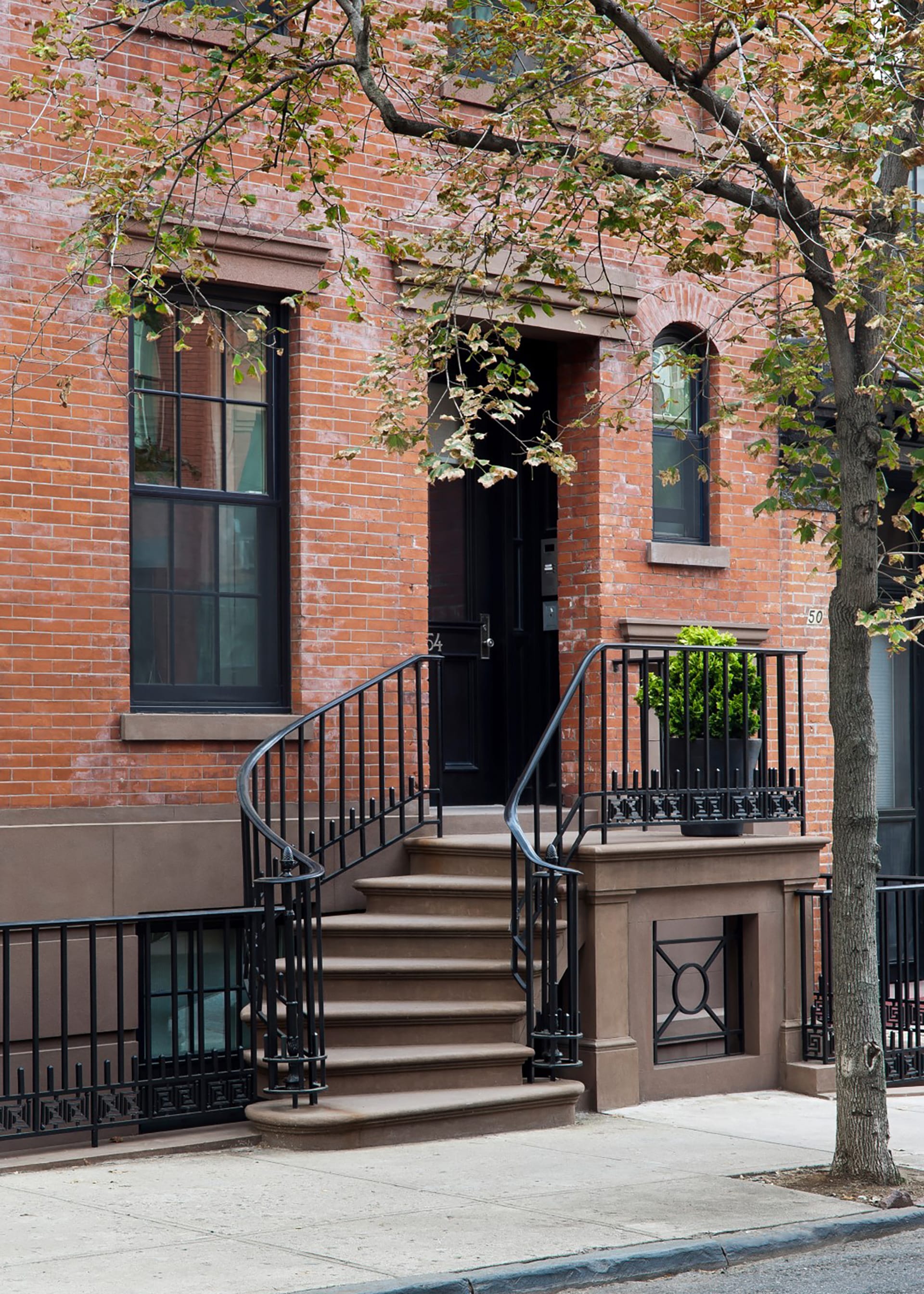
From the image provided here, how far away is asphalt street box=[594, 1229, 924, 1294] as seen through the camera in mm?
5844

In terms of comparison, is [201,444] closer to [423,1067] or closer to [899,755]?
[423,1067]

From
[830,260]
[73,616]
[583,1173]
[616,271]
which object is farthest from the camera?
[616,271]

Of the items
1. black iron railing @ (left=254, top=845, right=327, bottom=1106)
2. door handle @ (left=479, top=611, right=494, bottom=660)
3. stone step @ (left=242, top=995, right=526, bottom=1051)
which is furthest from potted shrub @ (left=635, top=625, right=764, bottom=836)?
black iron railing @ (left=254, top=845, right=327, bottom=1106)

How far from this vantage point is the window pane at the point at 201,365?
9.61m

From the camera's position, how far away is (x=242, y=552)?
385 inches

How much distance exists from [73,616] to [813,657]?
5933 mm

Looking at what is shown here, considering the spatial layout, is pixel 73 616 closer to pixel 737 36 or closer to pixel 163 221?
pixel 163 221

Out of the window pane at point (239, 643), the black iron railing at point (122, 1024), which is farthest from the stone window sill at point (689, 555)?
the black iron railing at point (122, 1024)

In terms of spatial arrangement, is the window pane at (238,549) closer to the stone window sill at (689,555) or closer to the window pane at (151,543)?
the window pane at (151,543)

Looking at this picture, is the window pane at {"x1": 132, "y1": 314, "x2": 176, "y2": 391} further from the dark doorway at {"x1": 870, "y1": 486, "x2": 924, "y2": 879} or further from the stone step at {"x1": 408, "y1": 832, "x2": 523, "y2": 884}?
the dark doorway at {"x1": 870, "y1": 486, "x2": 924, "y2": 879}

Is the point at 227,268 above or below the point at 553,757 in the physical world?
above

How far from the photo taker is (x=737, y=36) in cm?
757

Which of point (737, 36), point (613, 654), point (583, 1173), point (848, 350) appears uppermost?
point (737, 36)

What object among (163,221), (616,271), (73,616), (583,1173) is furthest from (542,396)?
(583,1173)
